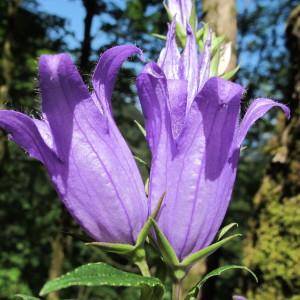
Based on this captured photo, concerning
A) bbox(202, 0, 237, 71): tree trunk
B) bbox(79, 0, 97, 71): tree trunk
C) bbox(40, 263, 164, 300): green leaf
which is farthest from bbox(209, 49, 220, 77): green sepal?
bbox(79, 0, 97, 71): tree trunk

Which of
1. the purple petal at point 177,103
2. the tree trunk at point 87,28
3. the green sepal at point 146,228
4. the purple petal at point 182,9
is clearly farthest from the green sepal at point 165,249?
the tree trunk at point 87,28

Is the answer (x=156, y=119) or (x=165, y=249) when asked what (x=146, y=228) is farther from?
(x=156, y=119)

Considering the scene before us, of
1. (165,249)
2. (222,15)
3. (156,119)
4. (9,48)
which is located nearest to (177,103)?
(156,119)

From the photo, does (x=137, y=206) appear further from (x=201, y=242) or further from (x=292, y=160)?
(x=292, y=160)

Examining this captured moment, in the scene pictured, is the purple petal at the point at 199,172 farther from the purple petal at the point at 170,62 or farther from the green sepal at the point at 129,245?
the purple petal at the point at 170,62

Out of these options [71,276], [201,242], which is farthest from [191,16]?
[71,276]
